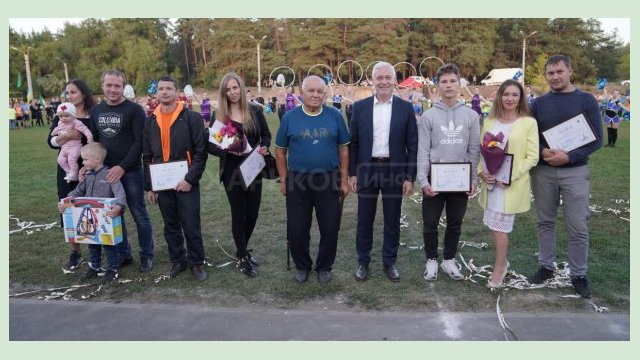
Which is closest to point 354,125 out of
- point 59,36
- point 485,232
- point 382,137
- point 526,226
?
point 382,137

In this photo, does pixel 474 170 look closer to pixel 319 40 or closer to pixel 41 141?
pixel 41 141

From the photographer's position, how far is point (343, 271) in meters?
4.80

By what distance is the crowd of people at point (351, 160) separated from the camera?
4.14 meters

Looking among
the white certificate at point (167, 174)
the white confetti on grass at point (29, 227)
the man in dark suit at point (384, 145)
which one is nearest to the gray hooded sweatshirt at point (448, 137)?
the man in dark suit at point (384, 145)

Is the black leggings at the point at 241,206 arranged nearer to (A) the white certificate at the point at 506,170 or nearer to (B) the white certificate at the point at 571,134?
(A) the white certificate at the point at 506,170

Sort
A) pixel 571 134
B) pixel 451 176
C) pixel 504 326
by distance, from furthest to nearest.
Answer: pixel 451 176
pixel 571 134
pixel 504 326

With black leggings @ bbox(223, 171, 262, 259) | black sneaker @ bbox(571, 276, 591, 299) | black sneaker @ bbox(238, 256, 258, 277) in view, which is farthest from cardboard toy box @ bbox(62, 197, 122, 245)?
black sneaker @ bbox(571, 276, 591, 299)

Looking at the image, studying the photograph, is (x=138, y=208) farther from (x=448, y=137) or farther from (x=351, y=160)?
(x=448, y=137)

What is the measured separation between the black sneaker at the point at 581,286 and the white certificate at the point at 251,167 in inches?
121

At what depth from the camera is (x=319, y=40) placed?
52.3 m

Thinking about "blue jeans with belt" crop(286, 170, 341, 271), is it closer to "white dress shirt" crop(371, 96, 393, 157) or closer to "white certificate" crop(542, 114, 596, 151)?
"white dress shirt" crop(371, 96, 393, 157)

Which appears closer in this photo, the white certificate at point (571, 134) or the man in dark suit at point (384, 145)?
the white certificate at point (571, 134)

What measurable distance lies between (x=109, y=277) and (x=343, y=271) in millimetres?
2331

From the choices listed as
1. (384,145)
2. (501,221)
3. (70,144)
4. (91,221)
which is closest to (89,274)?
(91,221)
